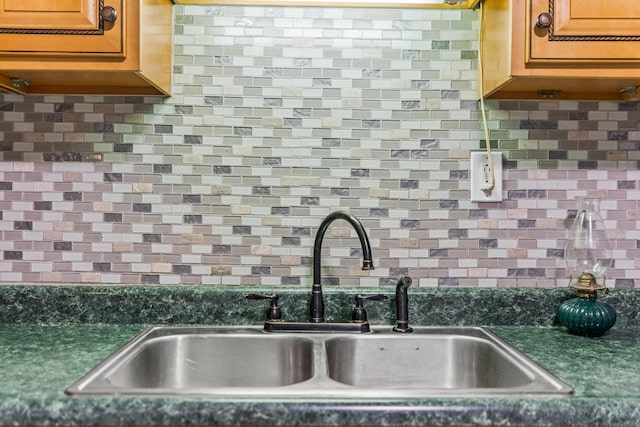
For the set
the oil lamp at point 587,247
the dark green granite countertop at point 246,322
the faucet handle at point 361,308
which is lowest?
the dark green granite countertop at point 246,322

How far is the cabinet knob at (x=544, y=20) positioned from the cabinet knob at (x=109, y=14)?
97 centimetres

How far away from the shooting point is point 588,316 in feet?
4.39

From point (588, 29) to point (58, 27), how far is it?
1.22 m

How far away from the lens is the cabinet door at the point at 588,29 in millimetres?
1216

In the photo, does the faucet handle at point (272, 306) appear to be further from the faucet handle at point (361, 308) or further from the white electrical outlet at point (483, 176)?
the white electrical outlet at point (483, 176)

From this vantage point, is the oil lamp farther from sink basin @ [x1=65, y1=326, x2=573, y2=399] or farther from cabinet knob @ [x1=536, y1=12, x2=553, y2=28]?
cabinet knob @ [x1=536, y1=12, x2=553, y2=28]

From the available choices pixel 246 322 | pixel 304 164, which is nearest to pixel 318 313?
pixel 246 322

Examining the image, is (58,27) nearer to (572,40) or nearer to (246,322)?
(246,322)

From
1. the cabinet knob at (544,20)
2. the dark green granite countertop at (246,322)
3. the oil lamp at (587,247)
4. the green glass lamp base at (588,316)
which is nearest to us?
the dark green granite countertop at (246,322)

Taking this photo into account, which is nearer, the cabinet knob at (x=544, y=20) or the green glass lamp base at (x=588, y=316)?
the cabinet knob at (x=544, y=20)

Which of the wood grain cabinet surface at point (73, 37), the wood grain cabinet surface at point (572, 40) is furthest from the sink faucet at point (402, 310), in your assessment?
the wood grain cabinet surface at point (73, 37)

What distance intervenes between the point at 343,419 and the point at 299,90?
3.12 feet

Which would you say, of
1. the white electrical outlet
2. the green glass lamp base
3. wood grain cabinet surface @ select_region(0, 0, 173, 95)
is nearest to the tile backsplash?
the white electrical outlet

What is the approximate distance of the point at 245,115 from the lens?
153 cm
